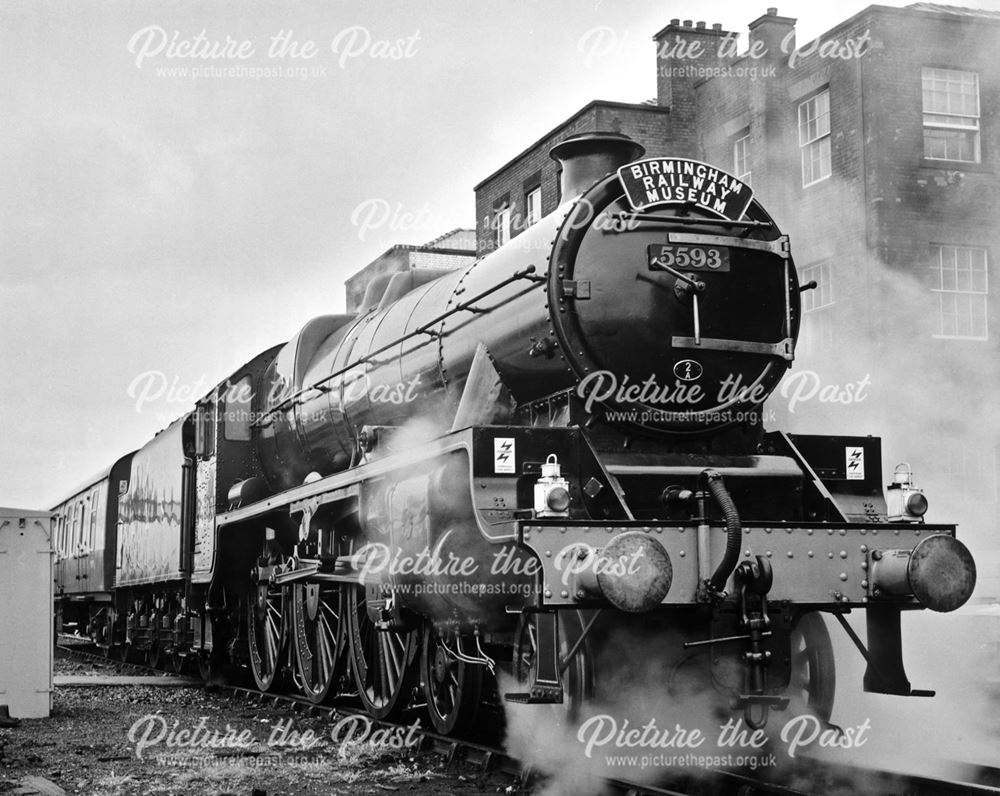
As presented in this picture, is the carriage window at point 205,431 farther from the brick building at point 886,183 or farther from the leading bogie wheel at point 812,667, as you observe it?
the brick building at point 886,183

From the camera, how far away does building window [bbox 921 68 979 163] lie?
1838 centimetres

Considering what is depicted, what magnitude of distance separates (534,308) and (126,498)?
12.2 m

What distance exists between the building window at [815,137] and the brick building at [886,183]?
0.02 metres

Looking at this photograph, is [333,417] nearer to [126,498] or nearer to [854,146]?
[126,498]

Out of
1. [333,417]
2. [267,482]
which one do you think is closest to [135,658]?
[267,482]

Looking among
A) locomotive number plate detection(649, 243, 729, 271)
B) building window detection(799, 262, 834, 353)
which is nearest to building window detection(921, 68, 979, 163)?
building window detection(799, 262, 834, 353)

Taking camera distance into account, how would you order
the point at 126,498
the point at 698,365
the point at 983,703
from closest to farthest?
the point at 698,365
the point at 983,703
the point at 126,498

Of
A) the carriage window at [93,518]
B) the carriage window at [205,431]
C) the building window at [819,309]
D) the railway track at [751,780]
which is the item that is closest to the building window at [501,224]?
→ the building window at [819,309]

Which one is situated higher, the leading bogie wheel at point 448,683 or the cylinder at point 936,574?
the cylinder at point 936,574

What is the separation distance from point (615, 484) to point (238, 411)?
21.5 feet

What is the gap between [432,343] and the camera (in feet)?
26.4

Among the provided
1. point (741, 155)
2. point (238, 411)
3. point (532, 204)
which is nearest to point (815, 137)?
point (741, 155)

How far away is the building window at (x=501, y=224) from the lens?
24.1 metres

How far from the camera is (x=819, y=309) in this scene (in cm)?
1769
